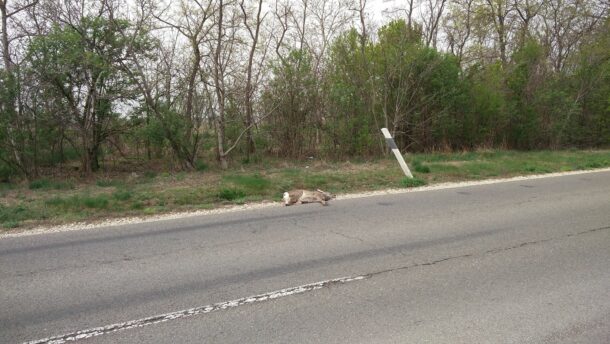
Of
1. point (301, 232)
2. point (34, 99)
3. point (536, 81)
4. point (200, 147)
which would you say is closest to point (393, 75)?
point (200, 147)

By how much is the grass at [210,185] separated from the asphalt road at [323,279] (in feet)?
4.81

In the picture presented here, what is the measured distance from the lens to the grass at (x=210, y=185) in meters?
7.31

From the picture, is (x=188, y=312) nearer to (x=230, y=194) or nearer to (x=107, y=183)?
(x=230, y=194)

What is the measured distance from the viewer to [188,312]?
3334 mm

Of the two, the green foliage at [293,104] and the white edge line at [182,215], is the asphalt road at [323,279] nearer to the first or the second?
the white edge line at [182,215]

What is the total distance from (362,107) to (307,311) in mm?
12859

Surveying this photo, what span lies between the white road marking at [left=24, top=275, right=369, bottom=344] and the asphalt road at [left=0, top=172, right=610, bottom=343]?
0.06 ft

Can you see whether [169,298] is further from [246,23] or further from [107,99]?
[246,23]

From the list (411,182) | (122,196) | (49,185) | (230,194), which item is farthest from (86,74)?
(411,182)

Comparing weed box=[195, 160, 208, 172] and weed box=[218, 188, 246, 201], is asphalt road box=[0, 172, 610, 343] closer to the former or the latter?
weed box=[218, 188, 246, 201]

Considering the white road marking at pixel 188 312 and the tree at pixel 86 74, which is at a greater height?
the tree at pixel 86 74

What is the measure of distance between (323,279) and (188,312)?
1.39 meters

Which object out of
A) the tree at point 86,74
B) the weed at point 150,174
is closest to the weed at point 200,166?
the weed at point 150,174

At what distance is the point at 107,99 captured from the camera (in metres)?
11.9
